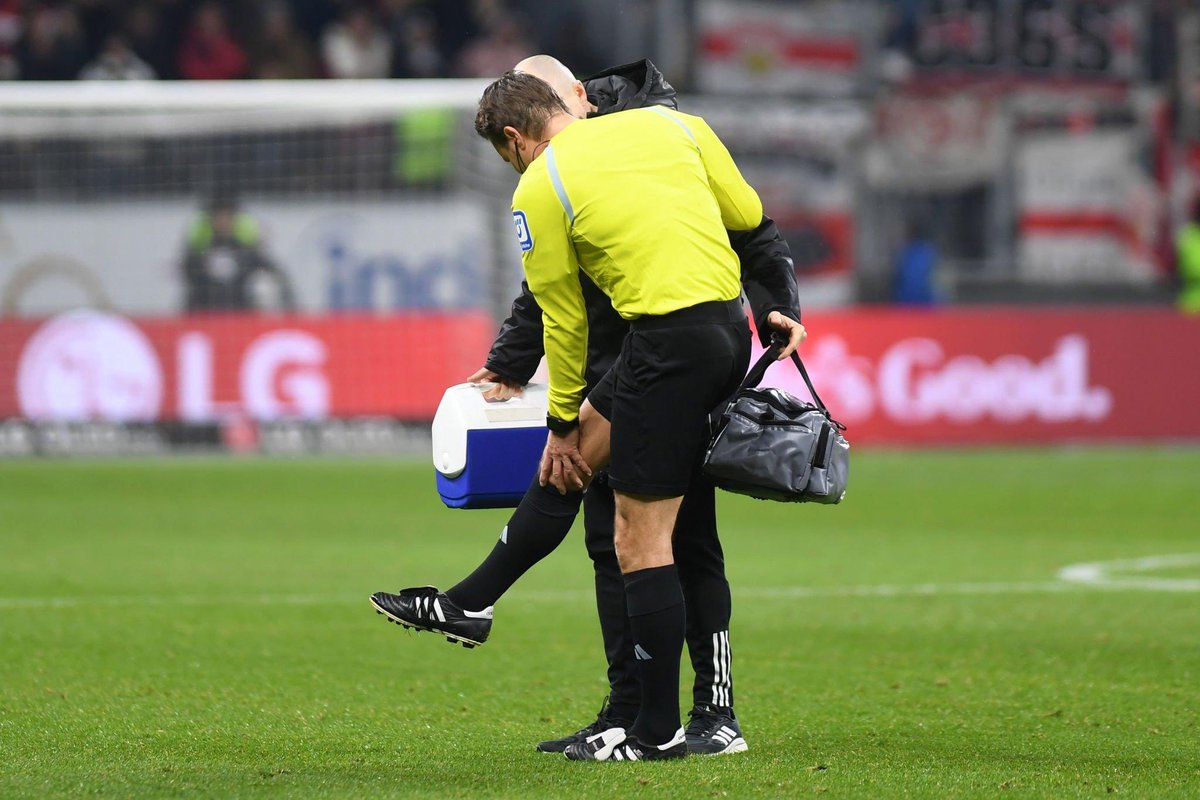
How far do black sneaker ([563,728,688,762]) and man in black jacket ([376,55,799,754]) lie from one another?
8 centimetres

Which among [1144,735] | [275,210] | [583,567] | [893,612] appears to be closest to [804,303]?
[275,210]

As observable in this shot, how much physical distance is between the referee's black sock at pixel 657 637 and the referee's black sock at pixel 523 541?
288 millimetres

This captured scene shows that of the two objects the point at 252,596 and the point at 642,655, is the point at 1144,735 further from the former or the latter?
the point at 252,596

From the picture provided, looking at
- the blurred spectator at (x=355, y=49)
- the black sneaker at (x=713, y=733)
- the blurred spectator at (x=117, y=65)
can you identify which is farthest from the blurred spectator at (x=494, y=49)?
the black sneaker at (x=713, y=733)

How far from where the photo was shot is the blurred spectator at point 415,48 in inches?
880

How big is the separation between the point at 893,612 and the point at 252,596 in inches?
115

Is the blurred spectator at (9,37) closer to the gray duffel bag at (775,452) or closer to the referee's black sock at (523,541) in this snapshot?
the referee's black sock at (523,541)

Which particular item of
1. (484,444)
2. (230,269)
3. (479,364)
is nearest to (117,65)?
(230,269)

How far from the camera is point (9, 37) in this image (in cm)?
Result: 2144

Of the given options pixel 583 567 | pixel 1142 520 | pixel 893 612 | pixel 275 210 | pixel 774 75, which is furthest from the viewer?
pixel 774 75

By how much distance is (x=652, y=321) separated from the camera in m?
4.91

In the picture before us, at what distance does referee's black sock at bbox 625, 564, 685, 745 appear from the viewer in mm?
5020

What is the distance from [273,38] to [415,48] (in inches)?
65.5

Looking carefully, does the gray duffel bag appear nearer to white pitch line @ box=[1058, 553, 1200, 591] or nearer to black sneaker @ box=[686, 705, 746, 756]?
black sneaker @ box=[686, 705, 746, 756]
